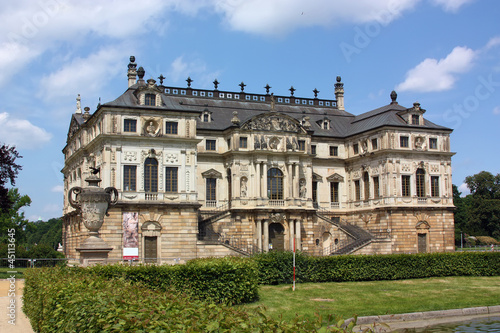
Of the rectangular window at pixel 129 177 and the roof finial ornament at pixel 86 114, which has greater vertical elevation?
the roof finial ornament at pixel 86 114

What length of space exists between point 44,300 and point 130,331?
5.66 metres

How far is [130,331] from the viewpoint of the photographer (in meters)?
8.75

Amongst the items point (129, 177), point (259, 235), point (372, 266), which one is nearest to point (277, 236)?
point (259, 235)

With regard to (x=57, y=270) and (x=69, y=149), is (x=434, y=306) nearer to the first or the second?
(x=57, y=270)

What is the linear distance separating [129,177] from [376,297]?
A: 2343 centimetres

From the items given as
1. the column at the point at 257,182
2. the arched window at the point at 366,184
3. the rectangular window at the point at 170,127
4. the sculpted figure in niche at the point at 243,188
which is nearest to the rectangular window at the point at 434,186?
the arched window at the point at 366,184

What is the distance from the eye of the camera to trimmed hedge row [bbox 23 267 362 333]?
7.77m

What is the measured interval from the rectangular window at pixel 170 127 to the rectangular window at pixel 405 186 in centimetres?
2208

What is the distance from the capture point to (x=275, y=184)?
162 ft

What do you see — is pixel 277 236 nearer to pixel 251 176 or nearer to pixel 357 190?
pixel 251 176

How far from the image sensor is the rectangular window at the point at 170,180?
42.8 metres

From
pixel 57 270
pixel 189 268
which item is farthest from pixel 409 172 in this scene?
pixel 57 270

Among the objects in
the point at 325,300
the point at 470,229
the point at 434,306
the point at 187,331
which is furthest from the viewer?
the point at 470,229

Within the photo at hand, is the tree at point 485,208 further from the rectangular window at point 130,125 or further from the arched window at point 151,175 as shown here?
the rectangular window at point 130,125
